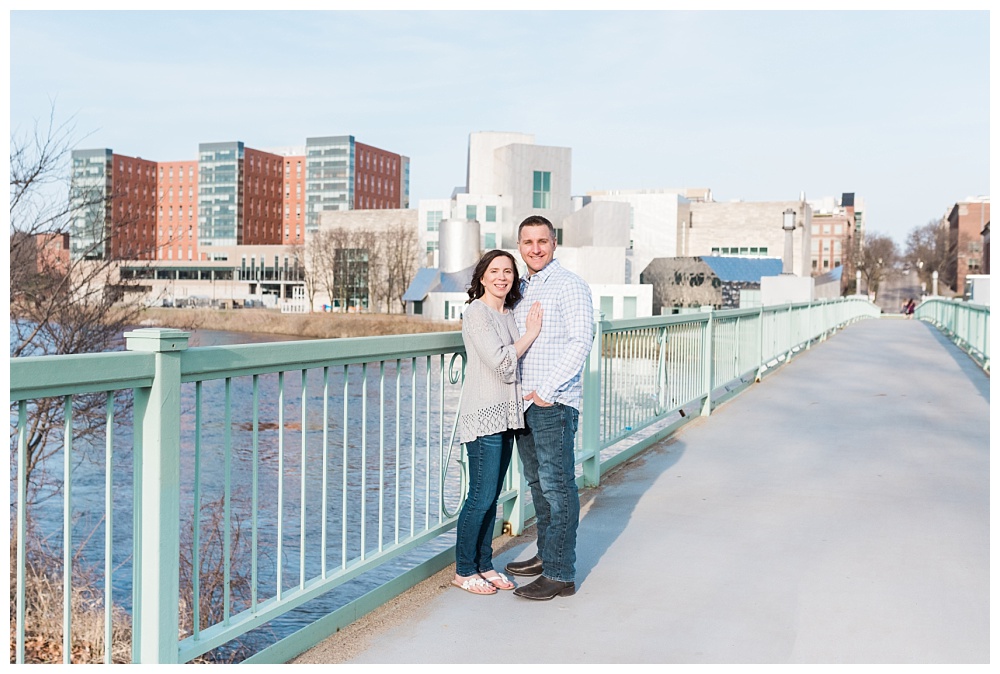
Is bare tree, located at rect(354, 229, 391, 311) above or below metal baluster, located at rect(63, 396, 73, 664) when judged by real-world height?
above

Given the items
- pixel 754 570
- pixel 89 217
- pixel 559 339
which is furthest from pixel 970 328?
pixel 559 339

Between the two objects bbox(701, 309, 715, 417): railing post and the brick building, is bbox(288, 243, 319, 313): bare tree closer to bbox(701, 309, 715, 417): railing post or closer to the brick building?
the brick building

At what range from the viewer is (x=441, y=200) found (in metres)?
82.4

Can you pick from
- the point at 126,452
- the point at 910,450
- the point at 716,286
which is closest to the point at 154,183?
the point at 716,286

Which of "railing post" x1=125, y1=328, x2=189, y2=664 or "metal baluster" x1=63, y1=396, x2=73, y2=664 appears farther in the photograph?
"railing post" x1=125, y1=328, x2=189, y2=664

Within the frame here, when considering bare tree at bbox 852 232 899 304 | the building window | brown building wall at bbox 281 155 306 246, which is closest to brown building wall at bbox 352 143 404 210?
brown building wall at bbox 281 155 306 246

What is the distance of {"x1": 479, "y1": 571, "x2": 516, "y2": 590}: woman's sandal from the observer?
4.42 meters

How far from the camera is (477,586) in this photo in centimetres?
434

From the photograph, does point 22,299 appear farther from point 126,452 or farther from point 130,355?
point 130,355

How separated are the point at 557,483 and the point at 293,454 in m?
14.6

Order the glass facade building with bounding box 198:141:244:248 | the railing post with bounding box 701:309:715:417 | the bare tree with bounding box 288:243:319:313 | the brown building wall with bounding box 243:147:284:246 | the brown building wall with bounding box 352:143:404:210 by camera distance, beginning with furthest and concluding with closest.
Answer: the brown building wall with bounding box 352:143:404:210, the brown building wall with bounding box 243:147:284:246, the glass facade building with bounding box 198:141:244:248, the bare tree with bounding box 288:243:319:313, the railing post with bounding box 701:309:715:417

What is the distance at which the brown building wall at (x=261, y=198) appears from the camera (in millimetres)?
167250

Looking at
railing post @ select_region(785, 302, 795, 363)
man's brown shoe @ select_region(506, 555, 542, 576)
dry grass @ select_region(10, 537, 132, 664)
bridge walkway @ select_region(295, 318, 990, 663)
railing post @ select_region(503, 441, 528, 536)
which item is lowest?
dry grass @ select_region(10, 537, 132, 664)

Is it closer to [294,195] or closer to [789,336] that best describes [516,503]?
[789,336]
